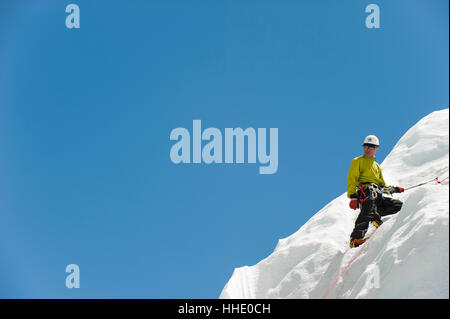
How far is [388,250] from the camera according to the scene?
12945mm

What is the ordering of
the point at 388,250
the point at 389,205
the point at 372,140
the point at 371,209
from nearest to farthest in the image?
the point at 388,250
the point at 371,209
the point at 372,140
the point at 389,205

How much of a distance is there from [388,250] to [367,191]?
2.76 m

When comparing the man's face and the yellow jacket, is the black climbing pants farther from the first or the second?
the man's face

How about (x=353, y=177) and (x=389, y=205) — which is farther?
(x=389, y=205)

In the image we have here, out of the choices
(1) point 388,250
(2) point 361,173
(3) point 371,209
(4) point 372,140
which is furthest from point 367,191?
(1) point 388,250

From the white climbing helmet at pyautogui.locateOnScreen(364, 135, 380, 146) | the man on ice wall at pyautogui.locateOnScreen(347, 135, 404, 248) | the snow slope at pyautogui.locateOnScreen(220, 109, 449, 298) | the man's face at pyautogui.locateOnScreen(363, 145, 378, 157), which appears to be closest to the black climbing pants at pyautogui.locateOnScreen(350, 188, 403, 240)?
the man on ice wall at pyautogui.locateOnScreen(347, 135, 404, 248)

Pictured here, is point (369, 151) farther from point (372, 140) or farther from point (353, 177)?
point (353, 177)

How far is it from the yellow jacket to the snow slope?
4.08 feet

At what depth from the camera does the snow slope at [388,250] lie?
37.7 feet

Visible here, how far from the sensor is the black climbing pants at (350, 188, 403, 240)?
15.4 meters
